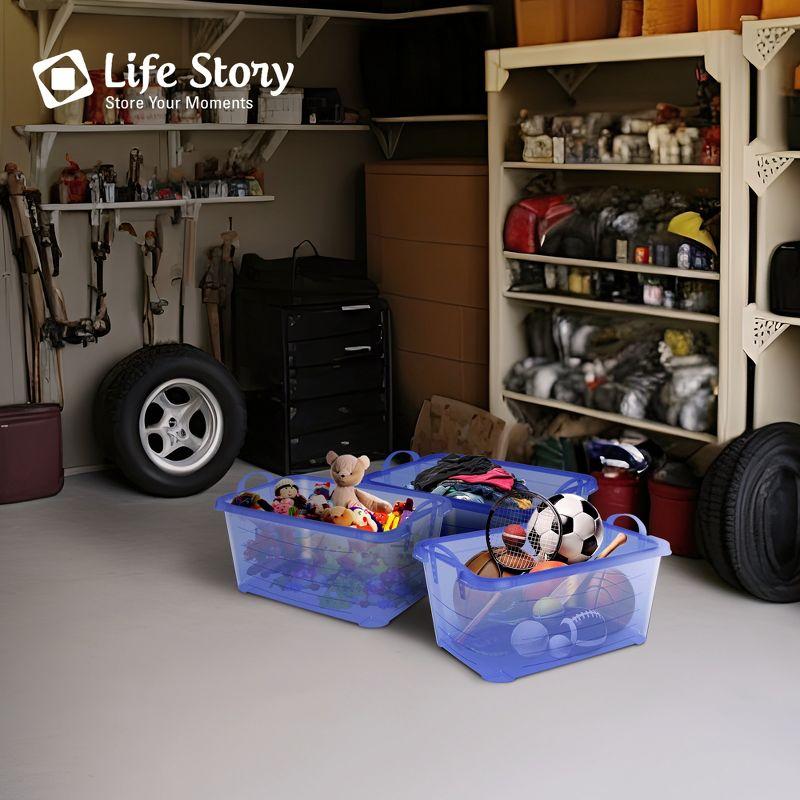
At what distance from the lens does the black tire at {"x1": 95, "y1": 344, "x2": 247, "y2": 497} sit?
529 centimetres

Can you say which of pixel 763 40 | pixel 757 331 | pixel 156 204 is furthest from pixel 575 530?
pixel 156 204

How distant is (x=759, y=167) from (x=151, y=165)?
2.92 metres

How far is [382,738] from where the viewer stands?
3.12 metres

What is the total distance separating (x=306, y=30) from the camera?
595cm

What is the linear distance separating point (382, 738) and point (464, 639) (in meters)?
0.53

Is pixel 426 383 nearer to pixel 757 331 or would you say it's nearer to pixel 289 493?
pixel 289 493

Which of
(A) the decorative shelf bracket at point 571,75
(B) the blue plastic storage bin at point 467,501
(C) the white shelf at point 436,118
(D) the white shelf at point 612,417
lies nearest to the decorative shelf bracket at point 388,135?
(C) the white shelf at point 436,118

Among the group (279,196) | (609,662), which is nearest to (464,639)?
(609,662)

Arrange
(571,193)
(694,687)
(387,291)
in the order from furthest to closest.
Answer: (387,291) → (571,193) → (694,687)

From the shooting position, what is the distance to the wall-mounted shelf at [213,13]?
16.7 ft

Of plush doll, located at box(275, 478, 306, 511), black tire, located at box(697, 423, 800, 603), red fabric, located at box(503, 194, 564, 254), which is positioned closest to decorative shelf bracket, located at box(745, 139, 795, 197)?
black tire, located at box(697, 423, 800, 603)

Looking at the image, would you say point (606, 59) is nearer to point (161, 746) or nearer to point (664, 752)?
point (664, 752)

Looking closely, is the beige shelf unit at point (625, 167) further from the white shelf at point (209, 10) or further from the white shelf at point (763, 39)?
the white shelf at point (209, 10)

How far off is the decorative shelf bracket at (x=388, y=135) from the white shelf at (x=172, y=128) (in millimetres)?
102
